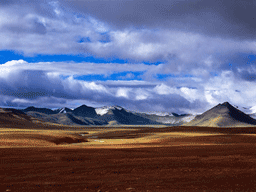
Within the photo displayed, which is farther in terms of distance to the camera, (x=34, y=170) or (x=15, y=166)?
(x=15, y=166)

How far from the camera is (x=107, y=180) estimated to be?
12.4 meters

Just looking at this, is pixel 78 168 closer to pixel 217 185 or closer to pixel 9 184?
pixel 9 184

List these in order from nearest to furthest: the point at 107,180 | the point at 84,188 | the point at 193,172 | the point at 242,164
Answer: the point at 84,188, the point at 107,180, the point at 193,172, the point at 242,164

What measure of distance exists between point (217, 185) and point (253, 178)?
8.18 ft

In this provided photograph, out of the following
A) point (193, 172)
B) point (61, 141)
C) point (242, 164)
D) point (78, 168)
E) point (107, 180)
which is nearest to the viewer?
point (107, 180)

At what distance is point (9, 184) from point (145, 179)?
5815 mm

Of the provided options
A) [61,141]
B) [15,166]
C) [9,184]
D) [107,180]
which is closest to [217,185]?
[107,180]

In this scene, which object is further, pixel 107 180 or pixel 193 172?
pixel 193 172

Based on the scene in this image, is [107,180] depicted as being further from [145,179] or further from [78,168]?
[78,168]

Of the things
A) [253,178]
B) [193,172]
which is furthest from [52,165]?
[253,178]

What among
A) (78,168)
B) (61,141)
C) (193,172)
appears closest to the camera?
(193,172)

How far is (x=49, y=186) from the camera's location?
37.0 feet

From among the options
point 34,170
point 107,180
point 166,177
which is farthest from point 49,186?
point 166,177

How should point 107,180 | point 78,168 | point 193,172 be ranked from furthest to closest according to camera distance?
point 78,168
point 193,172
point 107,180
